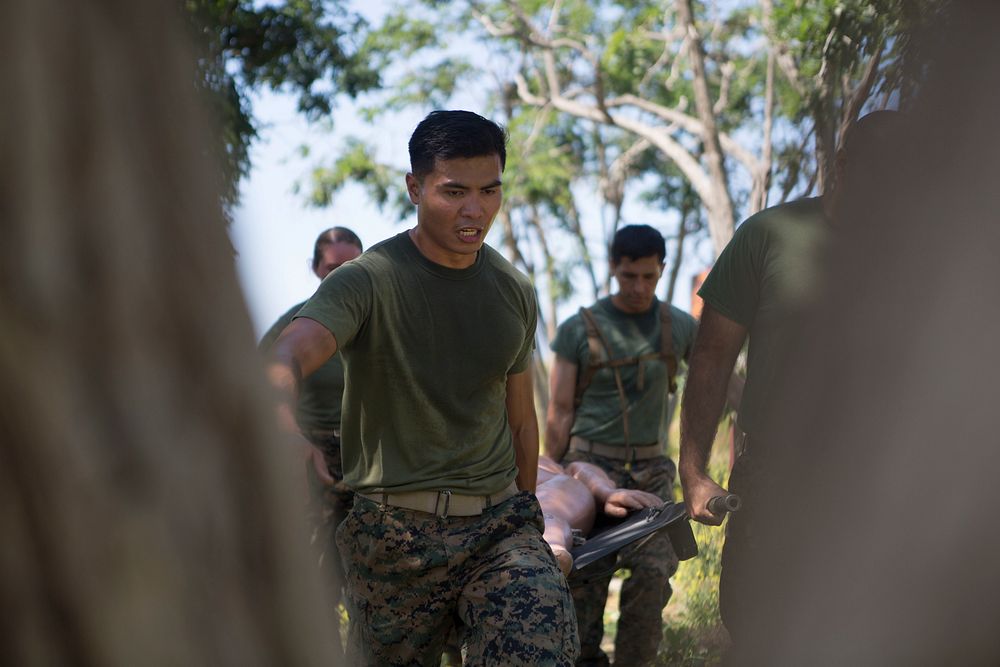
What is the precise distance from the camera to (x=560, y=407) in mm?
6570

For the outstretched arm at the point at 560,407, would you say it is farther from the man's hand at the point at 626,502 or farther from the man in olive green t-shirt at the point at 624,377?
the man's hand at the point at 626,502

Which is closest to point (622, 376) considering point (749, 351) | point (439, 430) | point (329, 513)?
point (329, 513)

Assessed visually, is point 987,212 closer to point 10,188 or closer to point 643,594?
point 10,188

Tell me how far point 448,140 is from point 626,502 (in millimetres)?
1957

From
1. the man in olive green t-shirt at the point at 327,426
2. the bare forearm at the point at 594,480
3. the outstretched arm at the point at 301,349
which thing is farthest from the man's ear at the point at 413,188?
the man in olive green t-shirt at the point at 327,426

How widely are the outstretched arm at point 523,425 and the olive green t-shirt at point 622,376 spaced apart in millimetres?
2268

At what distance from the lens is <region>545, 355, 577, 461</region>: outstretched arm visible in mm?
6543

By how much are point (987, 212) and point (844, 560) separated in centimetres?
51

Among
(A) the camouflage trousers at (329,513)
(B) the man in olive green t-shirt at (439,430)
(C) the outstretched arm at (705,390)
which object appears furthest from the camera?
(A) the camouflage trousers at (329,513)

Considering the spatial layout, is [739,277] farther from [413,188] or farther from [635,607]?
[635,607]

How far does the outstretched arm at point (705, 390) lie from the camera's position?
389 cm

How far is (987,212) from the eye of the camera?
5.76ft

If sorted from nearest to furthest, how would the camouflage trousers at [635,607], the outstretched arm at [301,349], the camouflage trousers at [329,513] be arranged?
the outstretched arm at [301,349]
the camouflage trousers at [635,607]
the camouflage trousers at [329,513]

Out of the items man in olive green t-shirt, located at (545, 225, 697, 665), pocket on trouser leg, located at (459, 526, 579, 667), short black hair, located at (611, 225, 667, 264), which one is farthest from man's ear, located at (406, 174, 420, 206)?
short black hair, located at (611, 225, 667, 264)
